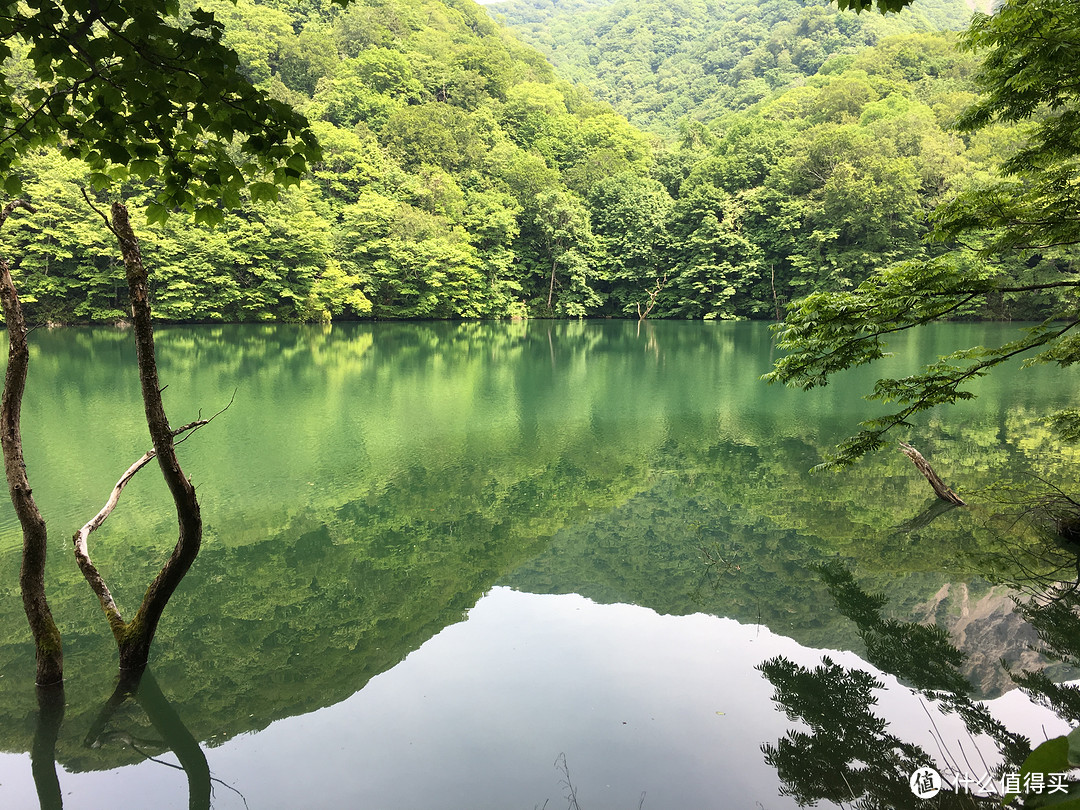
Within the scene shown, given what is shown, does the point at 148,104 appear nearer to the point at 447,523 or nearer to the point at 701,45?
the point at 447,523

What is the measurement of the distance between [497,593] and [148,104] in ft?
13.8

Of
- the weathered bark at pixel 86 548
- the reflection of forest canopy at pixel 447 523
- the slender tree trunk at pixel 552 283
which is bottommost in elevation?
the reflection of forest canopy at pixel 447 523

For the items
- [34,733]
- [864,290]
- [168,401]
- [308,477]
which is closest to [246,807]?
[34,733]

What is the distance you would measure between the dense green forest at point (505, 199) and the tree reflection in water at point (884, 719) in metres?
25.4

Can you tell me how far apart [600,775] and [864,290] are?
11.1 feet

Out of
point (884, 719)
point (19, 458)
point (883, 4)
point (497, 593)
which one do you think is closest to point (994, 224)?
point (883, 4)

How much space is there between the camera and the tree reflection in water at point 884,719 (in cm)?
305

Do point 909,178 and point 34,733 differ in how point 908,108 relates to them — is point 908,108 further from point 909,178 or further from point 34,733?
point 34,733

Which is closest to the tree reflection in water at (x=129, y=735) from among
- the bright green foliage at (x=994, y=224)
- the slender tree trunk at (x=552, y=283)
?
the bright green foliage at (x=994, y=224)

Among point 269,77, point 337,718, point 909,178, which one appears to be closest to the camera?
point 337,718

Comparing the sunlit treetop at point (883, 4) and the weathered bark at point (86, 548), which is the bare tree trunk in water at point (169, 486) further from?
the sunlit treetop at point (883, 4)

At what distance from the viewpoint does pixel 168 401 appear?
12.8 metres

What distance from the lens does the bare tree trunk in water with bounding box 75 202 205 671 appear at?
10.9ft

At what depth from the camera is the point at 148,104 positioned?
259 centimetres
